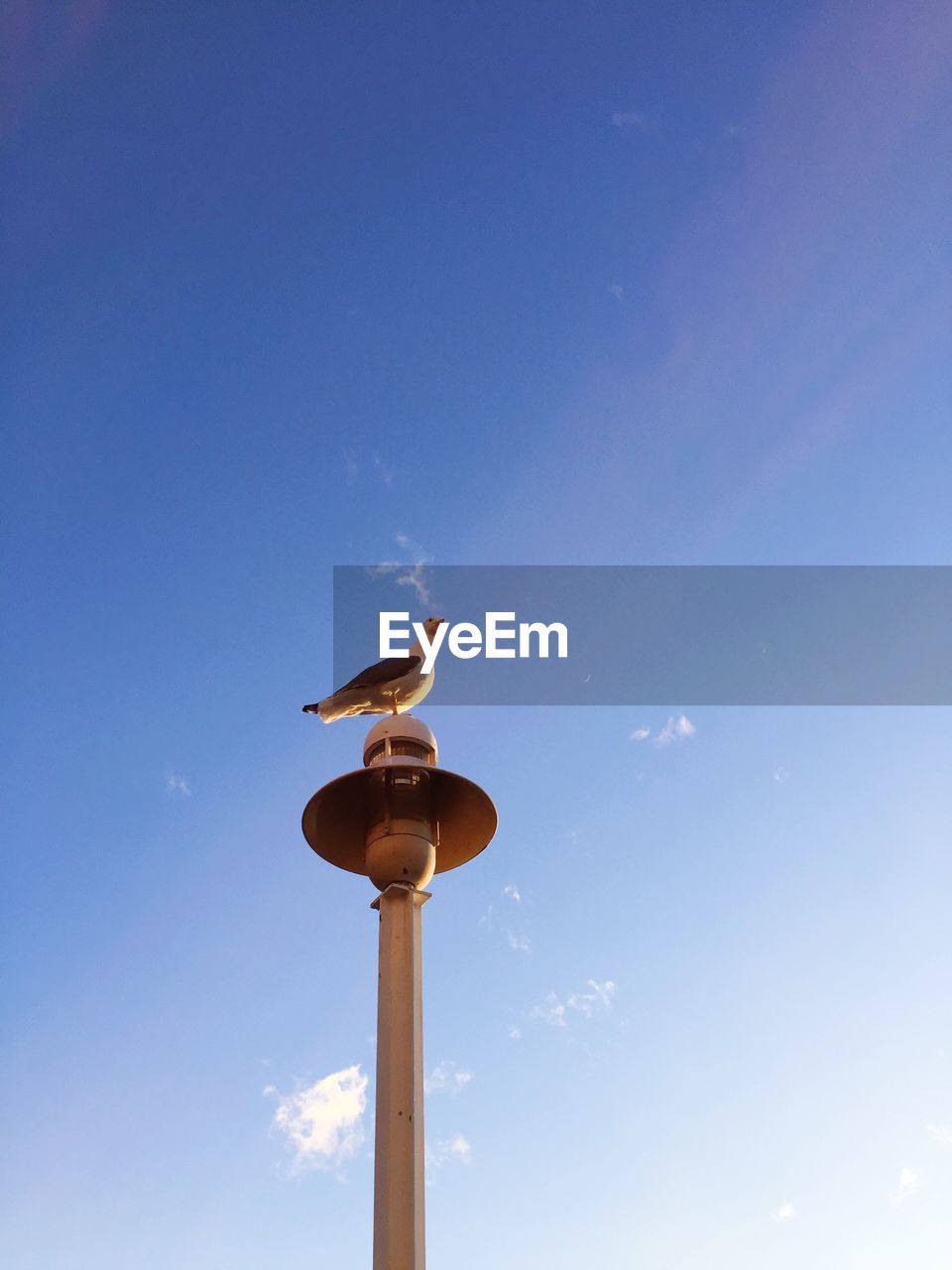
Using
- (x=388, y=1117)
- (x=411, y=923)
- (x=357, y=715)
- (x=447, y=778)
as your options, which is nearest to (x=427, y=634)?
→ (x=357, y=715)

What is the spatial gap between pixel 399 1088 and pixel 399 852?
70.7 inches

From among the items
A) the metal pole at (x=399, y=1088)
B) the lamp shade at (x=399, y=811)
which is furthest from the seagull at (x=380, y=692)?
the metal pole at (x=399, y=1088)

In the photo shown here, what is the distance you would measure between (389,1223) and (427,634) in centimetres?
592

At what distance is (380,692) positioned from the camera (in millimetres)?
10414

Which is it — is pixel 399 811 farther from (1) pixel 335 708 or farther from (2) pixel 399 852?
(1) pixel 335 708

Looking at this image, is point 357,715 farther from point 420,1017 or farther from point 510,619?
point 510,619

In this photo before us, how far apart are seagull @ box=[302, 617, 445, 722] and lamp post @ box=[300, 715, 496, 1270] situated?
0.46 meters

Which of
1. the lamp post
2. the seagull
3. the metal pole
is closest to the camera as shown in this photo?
the metal pole

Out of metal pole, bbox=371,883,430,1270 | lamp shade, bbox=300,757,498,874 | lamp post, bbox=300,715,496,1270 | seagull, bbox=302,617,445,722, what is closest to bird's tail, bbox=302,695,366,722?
seagull, bbox=302,617,445,722

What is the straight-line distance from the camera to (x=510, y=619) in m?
14.5

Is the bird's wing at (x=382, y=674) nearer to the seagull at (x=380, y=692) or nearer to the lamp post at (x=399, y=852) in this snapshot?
the seagull at (x=380, y=692)

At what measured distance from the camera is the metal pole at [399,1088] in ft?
25.4

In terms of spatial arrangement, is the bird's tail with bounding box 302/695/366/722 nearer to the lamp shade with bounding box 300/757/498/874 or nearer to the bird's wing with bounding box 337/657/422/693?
the bird's wing with bounding box 337/657/422/693

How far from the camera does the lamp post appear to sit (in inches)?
321
